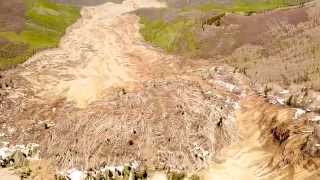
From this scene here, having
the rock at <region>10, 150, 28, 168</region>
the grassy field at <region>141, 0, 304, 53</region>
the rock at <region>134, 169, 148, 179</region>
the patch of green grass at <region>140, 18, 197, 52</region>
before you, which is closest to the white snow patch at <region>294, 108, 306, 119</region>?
the rock at <region>134, 169, 148, 179</region>

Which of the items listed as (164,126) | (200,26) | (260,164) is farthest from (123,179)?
(200,26)

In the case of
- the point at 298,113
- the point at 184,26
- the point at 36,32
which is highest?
the point at 184,26

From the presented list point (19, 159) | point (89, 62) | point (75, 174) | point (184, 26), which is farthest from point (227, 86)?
point (19, 159)

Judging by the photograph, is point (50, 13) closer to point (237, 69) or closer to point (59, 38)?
point (59, 38)

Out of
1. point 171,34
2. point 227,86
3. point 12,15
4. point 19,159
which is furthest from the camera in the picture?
point 12,15

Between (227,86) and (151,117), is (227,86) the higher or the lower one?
the higher one

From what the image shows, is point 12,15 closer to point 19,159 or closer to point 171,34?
point 171,34

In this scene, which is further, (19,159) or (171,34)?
(171,34)
